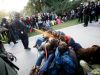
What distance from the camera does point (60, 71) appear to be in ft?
21.0

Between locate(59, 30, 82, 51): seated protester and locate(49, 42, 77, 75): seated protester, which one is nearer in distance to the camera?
locate(49, 42, 77, 75): seated protester

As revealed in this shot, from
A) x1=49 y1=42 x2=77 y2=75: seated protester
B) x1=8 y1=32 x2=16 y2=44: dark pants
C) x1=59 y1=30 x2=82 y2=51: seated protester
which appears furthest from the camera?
x1=8 y1=32 x2=16 y2=44: dark pants

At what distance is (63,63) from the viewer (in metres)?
6.35

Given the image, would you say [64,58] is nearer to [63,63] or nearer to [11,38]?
[63,63]

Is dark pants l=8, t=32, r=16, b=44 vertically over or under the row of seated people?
under

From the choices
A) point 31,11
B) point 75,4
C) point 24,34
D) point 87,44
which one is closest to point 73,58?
point 87,44

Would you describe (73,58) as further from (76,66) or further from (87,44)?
(87,44)

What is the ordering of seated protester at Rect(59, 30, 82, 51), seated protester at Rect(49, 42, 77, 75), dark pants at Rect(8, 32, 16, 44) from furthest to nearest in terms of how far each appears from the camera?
dark pants at Rect(8, 32, 16, 44)
seated protester at Rect(59, 30, 82, 51)
seated protester at Rect(49, 42, 77, 75)

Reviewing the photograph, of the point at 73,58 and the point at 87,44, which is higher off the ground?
the point at 73,58

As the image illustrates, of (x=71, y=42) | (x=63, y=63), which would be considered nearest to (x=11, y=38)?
(x=71, y=42)

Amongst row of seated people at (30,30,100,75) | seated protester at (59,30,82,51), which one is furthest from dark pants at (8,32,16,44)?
row of seated people at (30,30,100,75)

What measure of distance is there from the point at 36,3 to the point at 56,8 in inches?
193

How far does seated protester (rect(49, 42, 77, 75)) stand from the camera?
6.25 m

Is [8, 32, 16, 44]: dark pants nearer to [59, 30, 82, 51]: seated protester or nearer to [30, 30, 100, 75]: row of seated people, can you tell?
[59, 30, 82, 51]: seated protester
